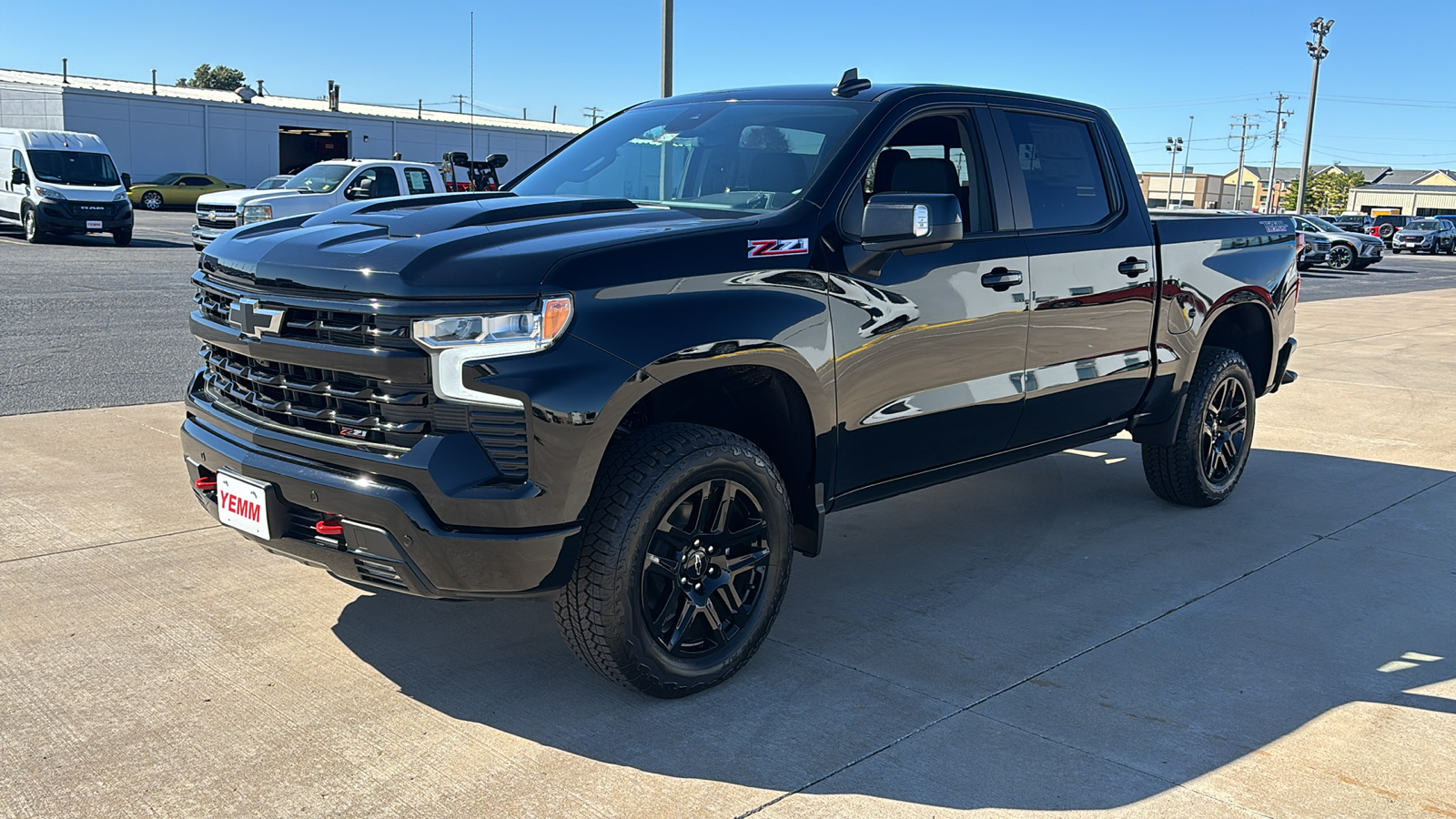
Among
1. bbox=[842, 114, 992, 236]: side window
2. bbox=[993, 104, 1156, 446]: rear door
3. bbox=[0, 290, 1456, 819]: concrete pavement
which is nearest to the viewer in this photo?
bbox=[0, 290, 1456, 819]: concrete pavement

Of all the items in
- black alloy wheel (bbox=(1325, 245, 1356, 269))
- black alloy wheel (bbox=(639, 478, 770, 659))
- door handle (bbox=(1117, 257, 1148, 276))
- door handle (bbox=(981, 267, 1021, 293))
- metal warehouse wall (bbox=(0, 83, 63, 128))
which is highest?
metal warehouse wall (bbox=(0, 83, 63, 128))

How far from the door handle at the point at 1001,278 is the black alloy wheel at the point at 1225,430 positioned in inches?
73.9

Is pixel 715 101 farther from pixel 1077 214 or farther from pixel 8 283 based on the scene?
pixel 8 283

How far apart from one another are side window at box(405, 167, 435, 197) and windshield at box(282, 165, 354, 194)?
1.03 metres

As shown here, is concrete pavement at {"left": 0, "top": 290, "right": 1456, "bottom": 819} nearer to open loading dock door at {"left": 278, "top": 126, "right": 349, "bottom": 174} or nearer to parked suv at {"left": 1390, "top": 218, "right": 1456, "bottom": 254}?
open loading dock door at {"left": 278, "top": 126, "right": 349, "bottom": 174}

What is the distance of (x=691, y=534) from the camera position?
3709mm

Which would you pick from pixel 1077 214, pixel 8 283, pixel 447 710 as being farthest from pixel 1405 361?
pixel 8 283

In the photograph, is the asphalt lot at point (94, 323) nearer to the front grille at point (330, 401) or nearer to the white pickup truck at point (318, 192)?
the white pickup truck at point (318, 192)

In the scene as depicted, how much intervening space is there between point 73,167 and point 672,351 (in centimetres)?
2449

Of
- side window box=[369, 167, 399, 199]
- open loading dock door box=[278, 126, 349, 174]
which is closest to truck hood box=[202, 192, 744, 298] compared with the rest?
side window box=[369, 167, 399, 199]

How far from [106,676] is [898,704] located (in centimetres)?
245

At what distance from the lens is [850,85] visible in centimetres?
467

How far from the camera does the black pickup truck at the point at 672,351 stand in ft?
10.7

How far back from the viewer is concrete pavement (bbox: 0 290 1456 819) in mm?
3189
